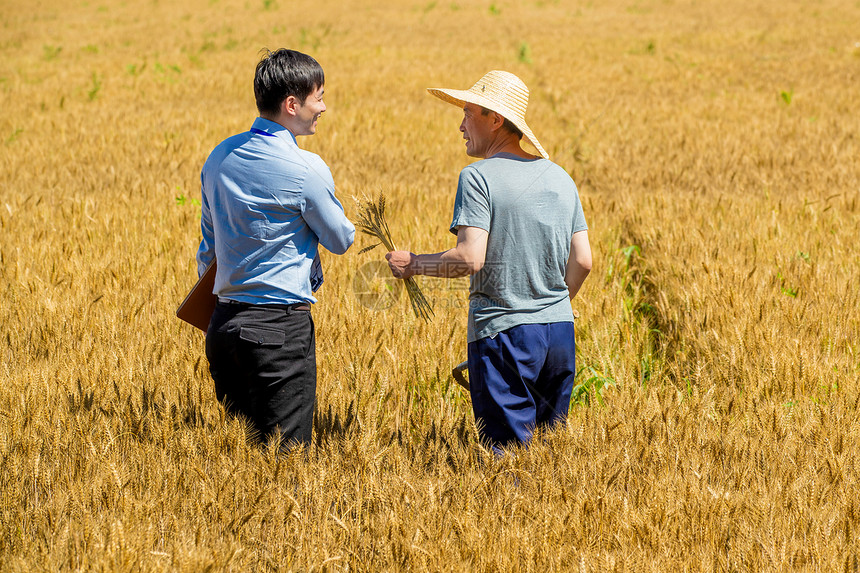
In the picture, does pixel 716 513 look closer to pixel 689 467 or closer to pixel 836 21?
pixel 689 467

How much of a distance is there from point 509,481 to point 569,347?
1.72 ft

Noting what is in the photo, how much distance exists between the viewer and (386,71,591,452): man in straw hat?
2.50 metres

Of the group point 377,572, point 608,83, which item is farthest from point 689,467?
point 608,83

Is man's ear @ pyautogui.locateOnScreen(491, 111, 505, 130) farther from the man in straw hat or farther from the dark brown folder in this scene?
the dark brown folder

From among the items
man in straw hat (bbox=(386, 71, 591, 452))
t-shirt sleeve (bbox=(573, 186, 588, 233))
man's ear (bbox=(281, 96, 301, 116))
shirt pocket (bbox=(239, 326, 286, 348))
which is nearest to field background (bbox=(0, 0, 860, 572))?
man in straw hat (bbox=(386, 71, 591, 452))

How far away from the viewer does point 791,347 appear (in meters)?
3.70

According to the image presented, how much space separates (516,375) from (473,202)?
636 millimetres

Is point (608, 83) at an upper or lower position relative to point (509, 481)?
upper

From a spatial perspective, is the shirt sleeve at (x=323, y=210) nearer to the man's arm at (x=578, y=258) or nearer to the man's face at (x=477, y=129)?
the man's face at (x=477, y=129)

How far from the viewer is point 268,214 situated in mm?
2514

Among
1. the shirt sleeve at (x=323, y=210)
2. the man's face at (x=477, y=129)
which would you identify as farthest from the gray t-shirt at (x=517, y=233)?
the shirt sleeve at (x=323, y=210)

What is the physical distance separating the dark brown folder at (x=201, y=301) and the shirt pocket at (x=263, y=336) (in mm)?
392

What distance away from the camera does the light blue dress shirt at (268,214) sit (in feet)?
8.10

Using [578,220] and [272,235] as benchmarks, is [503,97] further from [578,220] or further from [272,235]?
[272,235]
